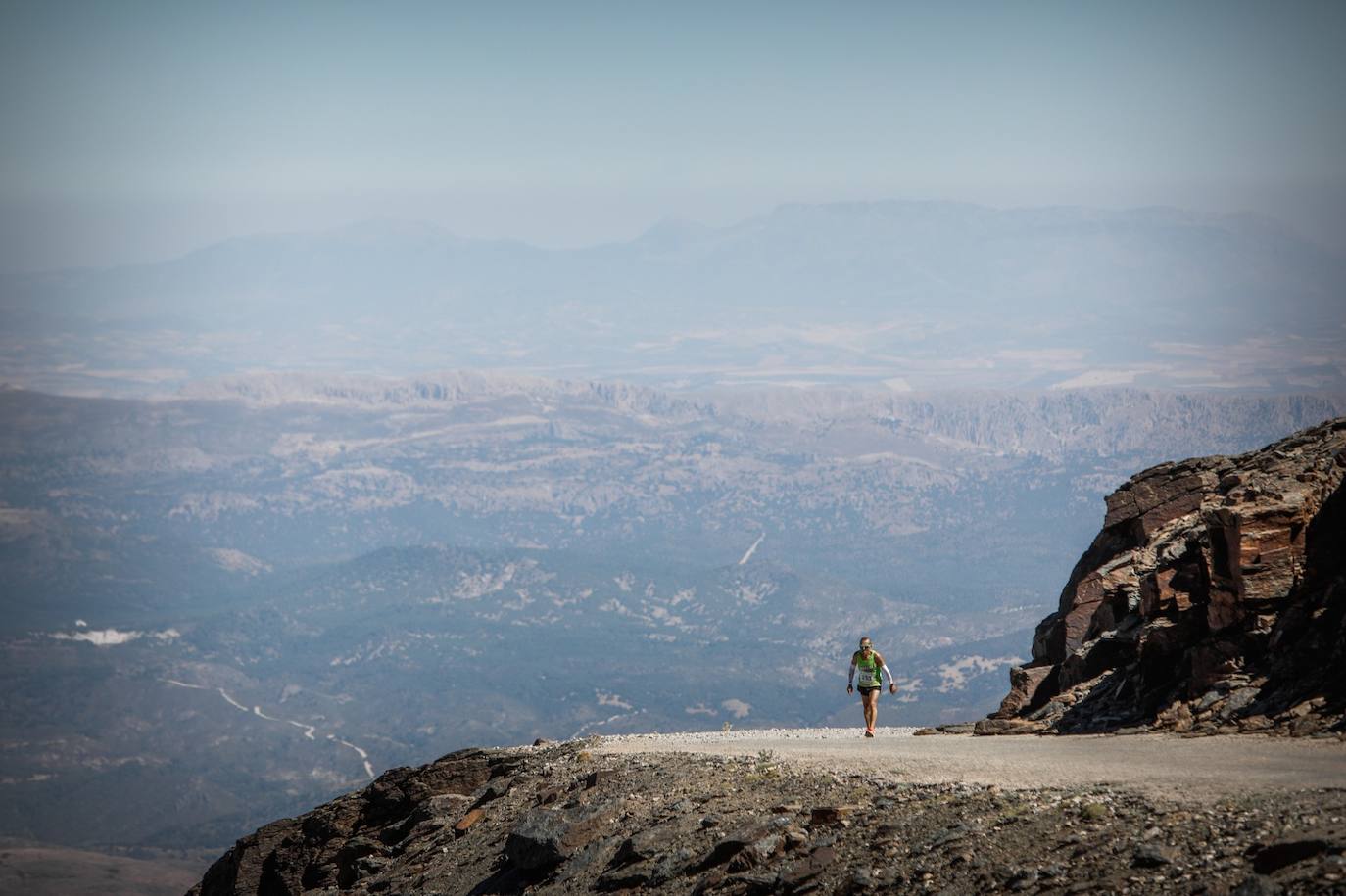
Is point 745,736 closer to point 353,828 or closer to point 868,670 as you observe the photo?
point 868,670

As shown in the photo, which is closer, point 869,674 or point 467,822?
point 467,822

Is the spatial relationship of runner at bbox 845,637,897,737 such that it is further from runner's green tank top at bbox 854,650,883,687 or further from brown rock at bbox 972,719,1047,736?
brown rock at bbox 972,719,1047,736

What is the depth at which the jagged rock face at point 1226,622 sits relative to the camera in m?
24.5

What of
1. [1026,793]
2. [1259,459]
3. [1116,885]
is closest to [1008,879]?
[1116,885]

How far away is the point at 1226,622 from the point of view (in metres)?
27.0

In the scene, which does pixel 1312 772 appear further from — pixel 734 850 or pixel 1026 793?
pixel 734 850

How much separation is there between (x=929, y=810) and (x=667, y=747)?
12128 mm

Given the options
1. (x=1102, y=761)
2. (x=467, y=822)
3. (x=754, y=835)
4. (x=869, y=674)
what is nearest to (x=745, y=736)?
(x=869, y=674)

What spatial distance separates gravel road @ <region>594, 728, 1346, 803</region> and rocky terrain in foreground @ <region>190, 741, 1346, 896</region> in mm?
646

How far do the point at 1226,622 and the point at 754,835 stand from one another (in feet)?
34.3

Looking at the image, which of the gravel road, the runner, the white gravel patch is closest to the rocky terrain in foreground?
the gravel road

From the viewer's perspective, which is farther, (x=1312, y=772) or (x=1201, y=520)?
(x=1201, y=520)

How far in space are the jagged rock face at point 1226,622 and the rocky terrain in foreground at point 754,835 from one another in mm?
5669

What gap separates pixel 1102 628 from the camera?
33.2 meters
